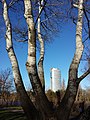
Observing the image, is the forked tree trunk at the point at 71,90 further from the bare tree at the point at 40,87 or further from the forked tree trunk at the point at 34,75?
the forked tree trunk at the point at 34,75

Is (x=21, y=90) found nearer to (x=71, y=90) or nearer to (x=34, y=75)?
(x=34, y=75)

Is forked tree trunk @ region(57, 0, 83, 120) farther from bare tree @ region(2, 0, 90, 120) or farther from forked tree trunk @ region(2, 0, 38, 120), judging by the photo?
forked tree trunk @ region(2, 0, 38, 120)

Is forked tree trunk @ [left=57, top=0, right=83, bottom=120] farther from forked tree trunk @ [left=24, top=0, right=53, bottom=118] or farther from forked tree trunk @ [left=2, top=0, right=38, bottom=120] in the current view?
forked tree trunk @ [left=2, top=0, right=38, bottom=120]

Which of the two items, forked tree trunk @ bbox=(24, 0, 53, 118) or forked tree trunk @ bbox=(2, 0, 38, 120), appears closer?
forked tree trunk @ bbox=(24, 0, 53, 118)

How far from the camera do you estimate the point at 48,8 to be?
36.1ft

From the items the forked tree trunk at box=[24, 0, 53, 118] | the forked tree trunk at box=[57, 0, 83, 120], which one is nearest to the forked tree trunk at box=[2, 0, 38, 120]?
the forked tree trunk at box=[24, 0, 53, 118]

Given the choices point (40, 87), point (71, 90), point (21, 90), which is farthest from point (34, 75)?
point (71, 90)

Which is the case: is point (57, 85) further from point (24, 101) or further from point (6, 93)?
point (24, 101)

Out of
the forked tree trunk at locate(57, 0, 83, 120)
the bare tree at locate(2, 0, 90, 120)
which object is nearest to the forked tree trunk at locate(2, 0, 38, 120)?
the bare tree at locate(2, 0, 90, 120)

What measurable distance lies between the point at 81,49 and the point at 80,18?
0.94 metres

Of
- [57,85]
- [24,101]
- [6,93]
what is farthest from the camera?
[57,85]

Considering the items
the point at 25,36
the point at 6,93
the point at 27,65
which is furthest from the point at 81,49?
the point at 6,93

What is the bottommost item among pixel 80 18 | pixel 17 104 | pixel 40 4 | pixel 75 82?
pixel 17 104

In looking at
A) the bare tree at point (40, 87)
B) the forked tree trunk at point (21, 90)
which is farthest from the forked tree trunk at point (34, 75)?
the forked tree trunk at point (21, 90)
